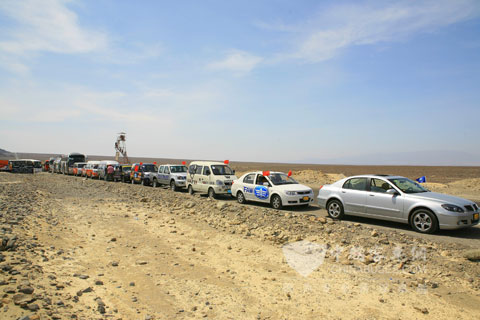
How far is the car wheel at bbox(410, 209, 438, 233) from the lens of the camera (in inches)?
332

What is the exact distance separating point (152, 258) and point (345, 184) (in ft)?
22.3

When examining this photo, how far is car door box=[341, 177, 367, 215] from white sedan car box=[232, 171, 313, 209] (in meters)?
2.54

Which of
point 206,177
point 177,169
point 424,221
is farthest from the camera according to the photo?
point 177,169

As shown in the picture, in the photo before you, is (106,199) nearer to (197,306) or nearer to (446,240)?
(197,306)

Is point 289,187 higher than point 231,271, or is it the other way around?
point 289,187

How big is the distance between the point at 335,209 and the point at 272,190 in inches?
124

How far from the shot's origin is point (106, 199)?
15914mm

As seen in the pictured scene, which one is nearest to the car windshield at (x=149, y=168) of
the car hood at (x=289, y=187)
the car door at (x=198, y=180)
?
the car door at (x=198, y=180)

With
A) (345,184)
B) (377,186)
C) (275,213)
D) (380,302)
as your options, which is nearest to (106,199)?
(275,213)

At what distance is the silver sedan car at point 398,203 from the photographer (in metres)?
8.30

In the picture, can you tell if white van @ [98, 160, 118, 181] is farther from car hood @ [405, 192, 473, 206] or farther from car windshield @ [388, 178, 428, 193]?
car hood @ [405, 192, 473, 206]

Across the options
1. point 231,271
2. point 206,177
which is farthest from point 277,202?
point 231,271

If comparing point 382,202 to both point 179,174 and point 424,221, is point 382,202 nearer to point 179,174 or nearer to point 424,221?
point 424,221

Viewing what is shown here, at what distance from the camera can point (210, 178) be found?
16.9 metres
